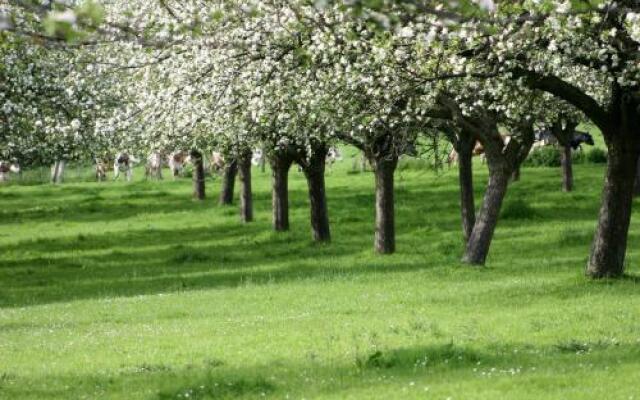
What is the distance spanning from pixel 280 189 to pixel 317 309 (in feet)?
72.4

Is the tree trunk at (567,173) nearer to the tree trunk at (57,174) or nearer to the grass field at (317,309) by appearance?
the grass field at (317,309)

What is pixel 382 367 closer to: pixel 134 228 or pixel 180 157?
pixel 134 228

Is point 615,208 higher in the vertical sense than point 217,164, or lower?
A: lower

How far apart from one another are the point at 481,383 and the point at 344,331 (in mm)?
6896

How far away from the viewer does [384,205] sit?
1551 inches

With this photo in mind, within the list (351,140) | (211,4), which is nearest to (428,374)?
(211,4)

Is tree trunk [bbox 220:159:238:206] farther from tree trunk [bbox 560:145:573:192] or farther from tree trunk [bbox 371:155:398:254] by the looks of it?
tree trunk [bbox 371:155:398:254]

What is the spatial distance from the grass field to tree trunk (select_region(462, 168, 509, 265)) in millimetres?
857

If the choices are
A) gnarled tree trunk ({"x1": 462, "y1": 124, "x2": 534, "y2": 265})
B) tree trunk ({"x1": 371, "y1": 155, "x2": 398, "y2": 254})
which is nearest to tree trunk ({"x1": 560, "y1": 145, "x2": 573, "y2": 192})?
tree trunk ({"x1": 371, "y1": 155, "x2": 398, "y2": 254})

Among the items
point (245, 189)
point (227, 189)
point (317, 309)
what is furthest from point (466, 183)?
point (227, 189)

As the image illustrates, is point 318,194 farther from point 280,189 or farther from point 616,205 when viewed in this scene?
point 616,205

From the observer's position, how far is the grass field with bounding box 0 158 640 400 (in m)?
16.5

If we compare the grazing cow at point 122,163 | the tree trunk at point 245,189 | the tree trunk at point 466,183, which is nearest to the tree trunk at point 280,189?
the tree trunk at point 245,189

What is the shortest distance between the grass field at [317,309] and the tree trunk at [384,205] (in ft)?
2.23
